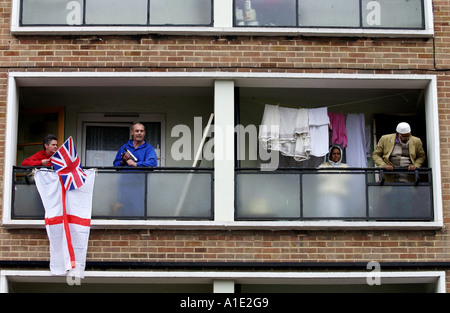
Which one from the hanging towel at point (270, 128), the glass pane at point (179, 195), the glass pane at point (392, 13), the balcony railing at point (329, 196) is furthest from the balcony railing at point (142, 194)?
the glass pane at point (392, 13)

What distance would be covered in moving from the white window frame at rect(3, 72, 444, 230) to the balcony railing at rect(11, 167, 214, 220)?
164 mm

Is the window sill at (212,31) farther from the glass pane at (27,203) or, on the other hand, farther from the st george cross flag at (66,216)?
the glass pane at (27,203)

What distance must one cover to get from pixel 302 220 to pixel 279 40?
289 centimetres

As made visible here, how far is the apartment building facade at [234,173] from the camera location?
14547 millimetres

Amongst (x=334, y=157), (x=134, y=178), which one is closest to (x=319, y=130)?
(x=334, y=157)

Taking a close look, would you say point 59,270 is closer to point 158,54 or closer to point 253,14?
point 158,54

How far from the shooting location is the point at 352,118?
16.7 metres

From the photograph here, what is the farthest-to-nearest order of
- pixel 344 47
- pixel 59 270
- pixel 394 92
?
pixel 394 92 < pixel 344 47 < pixel 59 270

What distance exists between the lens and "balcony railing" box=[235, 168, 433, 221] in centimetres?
1479

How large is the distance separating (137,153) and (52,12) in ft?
8.67

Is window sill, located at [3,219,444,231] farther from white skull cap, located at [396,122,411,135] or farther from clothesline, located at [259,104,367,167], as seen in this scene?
clothesline, located at [259,104,367,167]

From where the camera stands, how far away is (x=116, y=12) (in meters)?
15.4

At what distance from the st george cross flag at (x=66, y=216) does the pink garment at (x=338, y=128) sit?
429 cm
